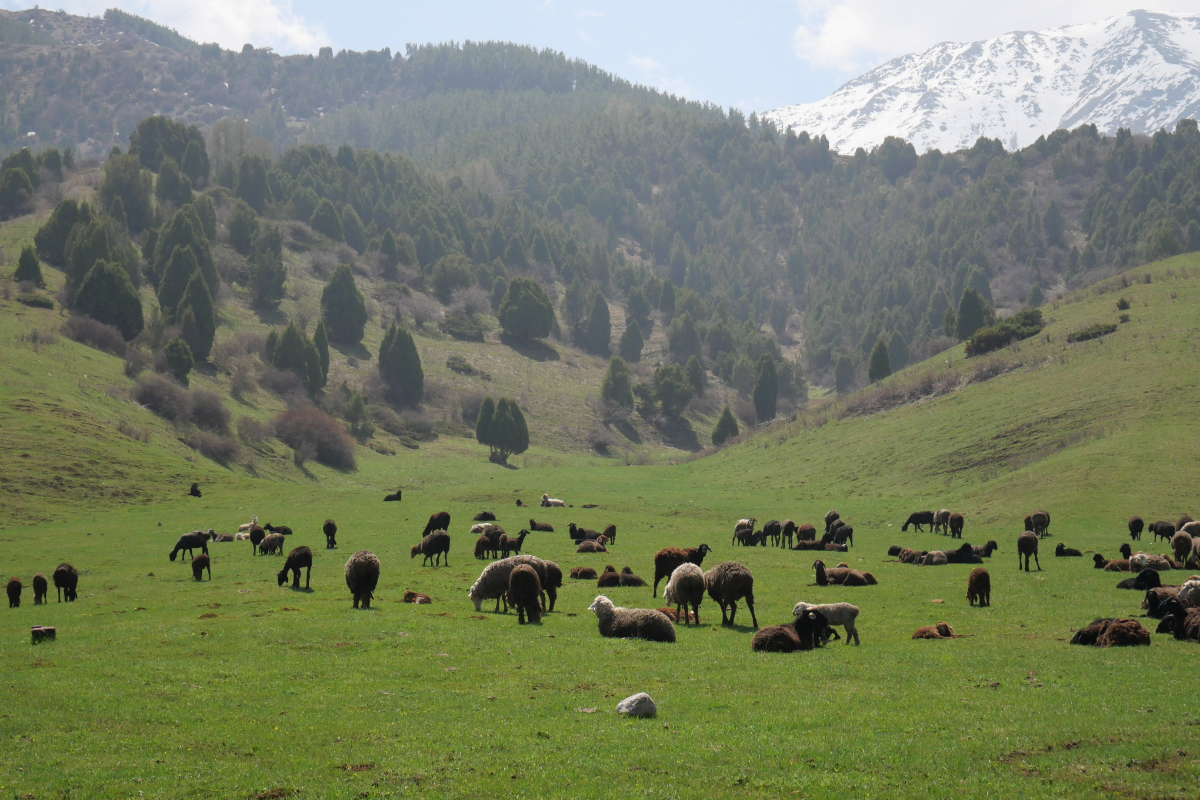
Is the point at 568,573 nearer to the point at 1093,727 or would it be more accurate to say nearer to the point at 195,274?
the point at 1093,727

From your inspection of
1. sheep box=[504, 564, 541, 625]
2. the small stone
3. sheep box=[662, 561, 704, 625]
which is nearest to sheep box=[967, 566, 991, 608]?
sheep box=[662, 561, 704, 625]

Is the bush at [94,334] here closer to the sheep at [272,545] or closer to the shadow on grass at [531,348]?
the sheep at [272,545]

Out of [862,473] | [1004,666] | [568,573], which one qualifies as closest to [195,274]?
[862,473]

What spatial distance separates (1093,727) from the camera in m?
12.0

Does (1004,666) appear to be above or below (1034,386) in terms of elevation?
below

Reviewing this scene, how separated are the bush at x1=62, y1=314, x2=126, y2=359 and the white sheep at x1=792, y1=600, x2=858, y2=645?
87.1 metres

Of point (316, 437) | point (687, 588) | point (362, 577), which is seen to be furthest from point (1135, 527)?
point (316, 437)

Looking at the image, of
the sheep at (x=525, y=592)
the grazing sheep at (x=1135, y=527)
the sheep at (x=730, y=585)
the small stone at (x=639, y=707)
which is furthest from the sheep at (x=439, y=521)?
the grazing sheep at (x=1135, y=527)

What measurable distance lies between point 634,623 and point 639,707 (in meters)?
6.74

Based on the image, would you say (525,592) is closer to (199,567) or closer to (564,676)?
(564,676)

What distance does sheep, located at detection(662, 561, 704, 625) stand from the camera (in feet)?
73.0

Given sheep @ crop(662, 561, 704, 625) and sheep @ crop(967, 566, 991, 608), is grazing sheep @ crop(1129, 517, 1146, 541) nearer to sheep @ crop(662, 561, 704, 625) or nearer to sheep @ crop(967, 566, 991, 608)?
sheep @ crop(967, 566, 991, 608)

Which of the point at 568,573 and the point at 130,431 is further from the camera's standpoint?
the point at 130,431

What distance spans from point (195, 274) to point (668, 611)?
9952cm
